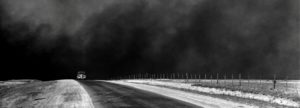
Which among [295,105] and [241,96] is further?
[241,96]

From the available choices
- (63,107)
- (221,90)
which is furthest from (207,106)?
(221,90)

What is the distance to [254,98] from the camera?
21703mm

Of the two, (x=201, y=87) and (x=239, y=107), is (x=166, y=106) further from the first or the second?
(x=201, y=87)

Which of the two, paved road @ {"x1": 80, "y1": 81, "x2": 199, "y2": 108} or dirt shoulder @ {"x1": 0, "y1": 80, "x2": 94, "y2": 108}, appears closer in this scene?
paved road @ {"x1": 80, "y1": 81, "x2": 199, "y2": 108}

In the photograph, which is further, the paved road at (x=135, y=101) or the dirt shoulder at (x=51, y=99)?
the dirt shoulder at (x=51, y=99)

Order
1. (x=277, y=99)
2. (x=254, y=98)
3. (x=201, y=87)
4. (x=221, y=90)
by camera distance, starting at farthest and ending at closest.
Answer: (x=201, y=87) < (x=221, y=90) < (x=254, y=98) < (x=277, y=99)

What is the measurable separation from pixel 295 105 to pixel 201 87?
14.7 metres

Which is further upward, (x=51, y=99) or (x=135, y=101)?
(x=135, y=101)

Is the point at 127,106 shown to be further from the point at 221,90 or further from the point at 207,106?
the point at 221,90

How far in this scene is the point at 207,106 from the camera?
54.3ft

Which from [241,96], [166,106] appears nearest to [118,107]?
[166,106]

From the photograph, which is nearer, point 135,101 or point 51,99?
point 135,101

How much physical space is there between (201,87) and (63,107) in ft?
59.3

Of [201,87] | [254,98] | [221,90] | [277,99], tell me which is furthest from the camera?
[201,87]
